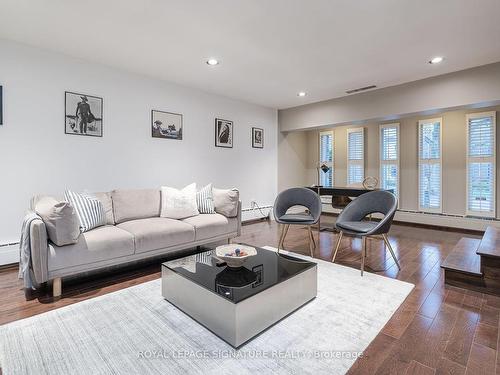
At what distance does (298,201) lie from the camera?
160 inches

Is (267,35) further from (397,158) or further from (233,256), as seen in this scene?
(397,158)

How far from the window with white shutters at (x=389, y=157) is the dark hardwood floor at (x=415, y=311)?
7.44 ft

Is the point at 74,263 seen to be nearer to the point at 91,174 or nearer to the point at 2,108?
the point at 91,174

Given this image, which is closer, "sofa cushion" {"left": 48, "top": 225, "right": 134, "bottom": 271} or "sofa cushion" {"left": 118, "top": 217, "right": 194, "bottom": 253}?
"sofa cushion" {"left": 48, "top": 225, "right": 134, "bottom": 271}

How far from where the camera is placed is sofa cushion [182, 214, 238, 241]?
11.6 feet

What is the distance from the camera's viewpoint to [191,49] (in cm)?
328

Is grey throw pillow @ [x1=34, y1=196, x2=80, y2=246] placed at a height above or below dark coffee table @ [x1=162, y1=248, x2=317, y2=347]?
above

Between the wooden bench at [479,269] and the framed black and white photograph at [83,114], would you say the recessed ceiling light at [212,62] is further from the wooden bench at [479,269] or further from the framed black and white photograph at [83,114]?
the wooden bench at [479,269]

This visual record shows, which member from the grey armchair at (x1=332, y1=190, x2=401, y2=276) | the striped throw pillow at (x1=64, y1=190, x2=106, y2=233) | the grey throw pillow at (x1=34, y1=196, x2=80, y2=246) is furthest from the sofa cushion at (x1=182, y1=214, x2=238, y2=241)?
the grey armchair at (x1=332, y1=190, x2=401, y2=276)

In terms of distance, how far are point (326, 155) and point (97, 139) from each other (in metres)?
5.34

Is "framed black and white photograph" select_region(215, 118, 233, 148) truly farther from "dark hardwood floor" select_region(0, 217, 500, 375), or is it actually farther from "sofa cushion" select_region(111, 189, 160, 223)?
"dark hardwood floor" select_region(0, 217, 500, 375)

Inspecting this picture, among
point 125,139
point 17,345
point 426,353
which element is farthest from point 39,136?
point 426,353

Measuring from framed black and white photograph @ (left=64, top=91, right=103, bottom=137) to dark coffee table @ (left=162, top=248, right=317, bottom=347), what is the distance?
2397 mm

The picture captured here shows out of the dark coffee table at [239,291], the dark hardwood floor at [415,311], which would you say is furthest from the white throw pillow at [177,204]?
the dark coffee table at [239,291]
